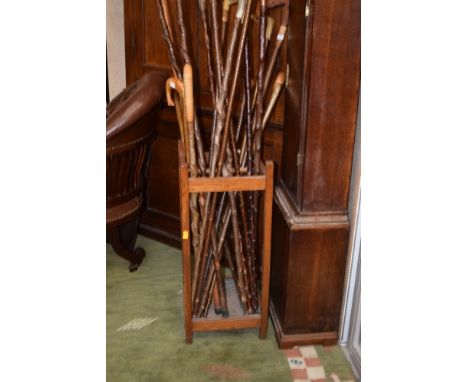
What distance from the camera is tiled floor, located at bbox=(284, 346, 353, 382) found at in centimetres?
159

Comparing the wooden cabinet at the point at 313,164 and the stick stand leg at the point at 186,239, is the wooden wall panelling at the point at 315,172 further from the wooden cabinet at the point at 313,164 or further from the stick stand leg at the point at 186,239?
the stick stand leg at the point at 186,239

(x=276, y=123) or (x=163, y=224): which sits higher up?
(x=276, y=123)

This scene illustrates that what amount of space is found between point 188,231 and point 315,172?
474mm

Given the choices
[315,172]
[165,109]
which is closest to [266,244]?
[315,172]

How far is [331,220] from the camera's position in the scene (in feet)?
5.13

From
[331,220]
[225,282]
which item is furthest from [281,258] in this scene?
[225,282]

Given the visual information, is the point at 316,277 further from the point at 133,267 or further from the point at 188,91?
the point at 133,267

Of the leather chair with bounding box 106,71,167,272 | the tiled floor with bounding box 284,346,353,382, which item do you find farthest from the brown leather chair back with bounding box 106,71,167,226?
the tiled floor with bounding box 284,346,353,382

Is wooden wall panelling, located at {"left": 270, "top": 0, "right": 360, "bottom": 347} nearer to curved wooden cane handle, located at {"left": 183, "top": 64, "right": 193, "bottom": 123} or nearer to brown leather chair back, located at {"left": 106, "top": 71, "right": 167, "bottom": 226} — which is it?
curved wooden cane handle, located at {"left": 183, "top": 64, "right": 193, "bottom": 123}

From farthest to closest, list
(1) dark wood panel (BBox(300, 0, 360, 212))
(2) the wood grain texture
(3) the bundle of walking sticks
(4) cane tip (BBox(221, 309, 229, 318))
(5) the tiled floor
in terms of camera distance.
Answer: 1. (2) the wood grain texture
2. (4) cane tip (BBox(221, 309, 229, 318))
3. (5) the tiled floor
4. (3) the bundle of walking sticks
5. (1) dark wood panel (BBox(300, 0, 360, 212))

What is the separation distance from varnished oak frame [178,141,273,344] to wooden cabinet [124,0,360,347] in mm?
70

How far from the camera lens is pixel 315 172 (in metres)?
1.51
